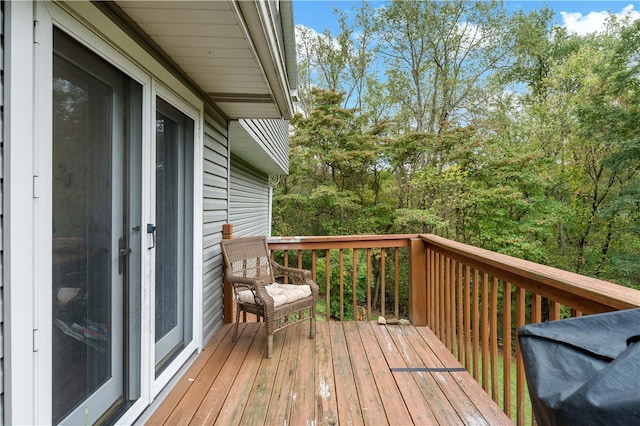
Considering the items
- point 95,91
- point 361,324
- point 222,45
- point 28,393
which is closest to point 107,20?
point 95,91

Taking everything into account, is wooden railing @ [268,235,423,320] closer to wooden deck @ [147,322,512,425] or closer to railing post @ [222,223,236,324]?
railing post @ [222,223,236,324]

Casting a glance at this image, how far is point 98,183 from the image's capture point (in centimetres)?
144

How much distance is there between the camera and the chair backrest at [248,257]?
9.77 feet

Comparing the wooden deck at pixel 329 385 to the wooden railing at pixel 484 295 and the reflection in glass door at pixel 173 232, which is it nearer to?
the wooden railing at pixel 484 295

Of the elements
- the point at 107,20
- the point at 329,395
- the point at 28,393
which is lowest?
the point at 329,395

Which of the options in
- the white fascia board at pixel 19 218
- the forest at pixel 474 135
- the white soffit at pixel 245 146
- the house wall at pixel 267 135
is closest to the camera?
the white fascia board at pixel 19 218

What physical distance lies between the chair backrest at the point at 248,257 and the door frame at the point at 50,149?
0.80 m

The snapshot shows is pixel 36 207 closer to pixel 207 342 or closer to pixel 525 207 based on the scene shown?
pixel 207 342

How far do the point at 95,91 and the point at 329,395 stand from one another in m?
2.09

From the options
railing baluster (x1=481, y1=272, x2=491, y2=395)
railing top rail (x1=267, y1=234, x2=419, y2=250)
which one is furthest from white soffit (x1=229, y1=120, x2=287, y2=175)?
railing baluster (x1=481, y1=272, x2=491, y2=395)

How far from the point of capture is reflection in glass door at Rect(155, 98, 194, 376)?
201 centimetres

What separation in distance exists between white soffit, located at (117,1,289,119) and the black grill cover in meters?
1.75

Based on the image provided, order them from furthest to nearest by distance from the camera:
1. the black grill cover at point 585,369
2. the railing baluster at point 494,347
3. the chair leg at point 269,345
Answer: the chair leg at point 269,345, the railing baluster at point 494,347, the black grill cover at point 585,369

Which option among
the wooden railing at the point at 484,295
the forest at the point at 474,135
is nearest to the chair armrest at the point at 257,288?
the wooden railing at the point at 484,295
